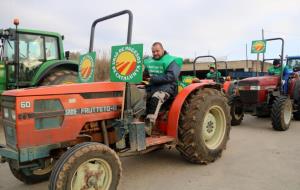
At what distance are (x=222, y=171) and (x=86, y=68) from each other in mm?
2368

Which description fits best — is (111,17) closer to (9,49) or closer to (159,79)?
(159,79)

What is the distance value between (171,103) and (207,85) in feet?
2.58

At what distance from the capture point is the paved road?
4234 mm

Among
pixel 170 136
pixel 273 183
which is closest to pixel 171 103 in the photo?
pixel 170 136

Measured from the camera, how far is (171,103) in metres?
5.00

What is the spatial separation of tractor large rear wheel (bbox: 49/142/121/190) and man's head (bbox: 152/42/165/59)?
1.87 metres

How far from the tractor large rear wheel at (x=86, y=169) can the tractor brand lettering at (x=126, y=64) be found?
911mm

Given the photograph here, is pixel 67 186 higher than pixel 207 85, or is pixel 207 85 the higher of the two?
pixel 207 85

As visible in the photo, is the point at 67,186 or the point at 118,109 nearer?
the point at 67,186

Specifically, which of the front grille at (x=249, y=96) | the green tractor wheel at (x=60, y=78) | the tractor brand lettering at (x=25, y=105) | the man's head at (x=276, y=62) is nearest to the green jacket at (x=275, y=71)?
the man's head at (x=276, y=62)

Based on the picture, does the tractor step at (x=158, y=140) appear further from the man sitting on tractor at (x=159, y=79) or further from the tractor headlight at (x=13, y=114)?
the tractor headlight at (x=13, y=114)

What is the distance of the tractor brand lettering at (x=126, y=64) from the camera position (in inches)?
155

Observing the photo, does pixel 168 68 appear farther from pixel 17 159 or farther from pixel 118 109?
pixel 17 159

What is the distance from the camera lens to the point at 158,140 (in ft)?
14.8
